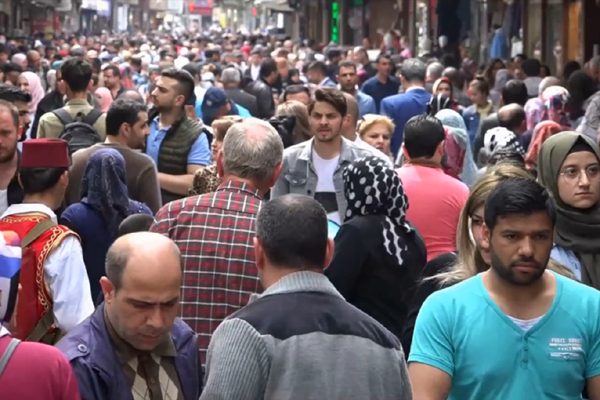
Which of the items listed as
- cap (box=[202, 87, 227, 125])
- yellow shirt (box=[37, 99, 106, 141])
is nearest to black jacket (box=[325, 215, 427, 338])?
yellow shirt (box=[37, 99, 106, 141])

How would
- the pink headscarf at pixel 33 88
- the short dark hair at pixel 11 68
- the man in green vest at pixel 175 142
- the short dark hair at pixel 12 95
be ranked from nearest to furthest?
the man in green vest at pixel 175 142 → the short dark hair at pixel 12 95 → the pink headscarf at pixel 33 88 → the short dark hair at pixel 11 68

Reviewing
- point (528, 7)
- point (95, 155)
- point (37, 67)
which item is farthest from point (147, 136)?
point (528, 7)

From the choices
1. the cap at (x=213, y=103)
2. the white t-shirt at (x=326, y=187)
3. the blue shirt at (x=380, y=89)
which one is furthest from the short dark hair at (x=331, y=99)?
the blue shirt at (x=380, y=89)

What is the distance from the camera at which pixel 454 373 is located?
3689 mm

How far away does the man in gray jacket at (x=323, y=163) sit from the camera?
7.44 m

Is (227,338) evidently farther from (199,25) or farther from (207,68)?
(199,25)

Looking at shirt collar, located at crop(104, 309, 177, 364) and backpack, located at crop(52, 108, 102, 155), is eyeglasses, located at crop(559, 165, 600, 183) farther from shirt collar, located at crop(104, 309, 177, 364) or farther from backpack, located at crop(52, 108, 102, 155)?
backpack, located at crop(52, 108, 102, 155)

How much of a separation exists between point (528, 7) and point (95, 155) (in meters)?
18.3

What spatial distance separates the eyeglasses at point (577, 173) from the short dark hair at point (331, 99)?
110 inches

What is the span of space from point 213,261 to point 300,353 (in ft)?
5.12

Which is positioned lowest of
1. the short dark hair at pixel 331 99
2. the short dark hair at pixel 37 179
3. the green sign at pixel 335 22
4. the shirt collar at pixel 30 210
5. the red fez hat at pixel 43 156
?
the shirt collar at pixel 30 210

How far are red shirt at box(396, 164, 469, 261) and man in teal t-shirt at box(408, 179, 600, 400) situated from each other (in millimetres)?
2693

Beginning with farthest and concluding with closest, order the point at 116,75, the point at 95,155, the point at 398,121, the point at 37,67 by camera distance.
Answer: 1. the point at 37,67
2. the point at 116,75
3. the point at 398,121
4. the point at 95,155

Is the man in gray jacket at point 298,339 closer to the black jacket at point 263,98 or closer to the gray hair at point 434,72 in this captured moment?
the black jacket at point 263,98
